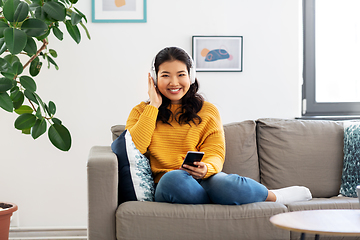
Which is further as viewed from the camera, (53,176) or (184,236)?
(53,176)

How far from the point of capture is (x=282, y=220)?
41.5 inches

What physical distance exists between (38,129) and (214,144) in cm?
79

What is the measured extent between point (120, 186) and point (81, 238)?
38.3 inches

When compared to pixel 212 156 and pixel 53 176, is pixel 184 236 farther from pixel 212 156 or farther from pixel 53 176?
pixel 53 176

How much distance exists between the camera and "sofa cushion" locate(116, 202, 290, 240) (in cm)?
143

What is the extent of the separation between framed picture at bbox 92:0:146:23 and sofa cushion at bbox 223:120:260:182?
0.96 m

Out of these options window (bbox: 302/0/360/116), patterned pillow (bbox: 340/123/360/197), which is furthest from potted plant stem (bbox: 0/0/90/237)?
window (bbox: 302/0/360/116)

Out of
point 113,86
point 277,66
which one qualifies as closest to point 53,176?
point 113,86

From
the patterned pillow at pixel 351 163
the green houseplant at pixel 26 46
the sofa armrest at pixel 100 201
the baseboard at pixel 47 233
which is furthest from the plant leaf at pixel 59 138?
the patterned pillow at pixel 351 163

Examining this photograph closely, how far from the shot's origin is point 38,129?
1645mm

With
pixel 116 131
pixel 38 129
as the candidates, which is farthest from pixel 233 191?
pixel 38 129

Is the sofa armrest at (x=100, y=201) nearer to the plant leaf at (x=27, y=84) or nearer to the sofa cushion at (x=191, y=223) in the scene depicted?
the sofa cushion at (x=191, y=223)

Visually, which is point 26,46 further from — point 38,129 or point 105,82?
point 105,82

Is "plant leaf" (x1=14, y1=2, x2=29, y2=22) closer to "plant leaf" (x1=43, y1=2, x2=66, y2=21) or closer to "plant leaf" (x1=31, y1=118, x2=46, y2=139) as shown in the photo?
"plant leaf" (x1=43, y1=2, x2=66, y2=21)
